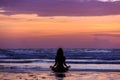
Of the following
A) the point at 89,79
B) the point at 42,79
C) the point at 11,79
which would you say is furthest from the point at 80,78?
the point at 11,79

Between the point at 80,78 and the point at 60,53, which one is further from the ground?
the point at 60,53

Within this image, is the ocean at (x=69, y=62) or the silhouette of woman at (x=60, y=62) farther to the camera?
the ocean at (x=69, y=62)

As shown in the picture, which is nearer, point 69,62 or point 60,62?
point 60,62

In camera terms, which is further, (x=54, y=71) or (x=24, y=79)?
(x=54, y=71)

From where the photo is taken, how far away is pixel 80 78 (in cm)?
2448

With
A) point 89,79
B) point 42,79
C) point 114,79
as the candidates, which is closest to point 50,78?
point 42,79

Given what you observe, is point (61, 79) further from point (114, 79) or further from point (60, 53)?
point (60, 53)

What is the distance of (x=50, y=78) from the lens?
79.9 ft

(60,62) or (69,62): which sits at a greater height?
(69,62)

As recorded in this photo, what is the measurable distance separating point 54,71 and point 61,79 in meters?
6.53

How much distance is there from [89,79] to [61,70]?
691 centimetres

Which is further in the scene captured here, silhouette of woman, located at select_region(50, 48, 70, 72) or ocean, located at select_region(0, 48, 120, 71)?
ocean, located at select_region(0, 48, 120, 71)

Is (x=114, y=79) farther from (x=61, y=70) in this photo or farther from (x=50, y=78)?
(x=61, y=70)

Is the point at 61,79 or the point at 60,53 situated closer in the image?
the point at 61,79
